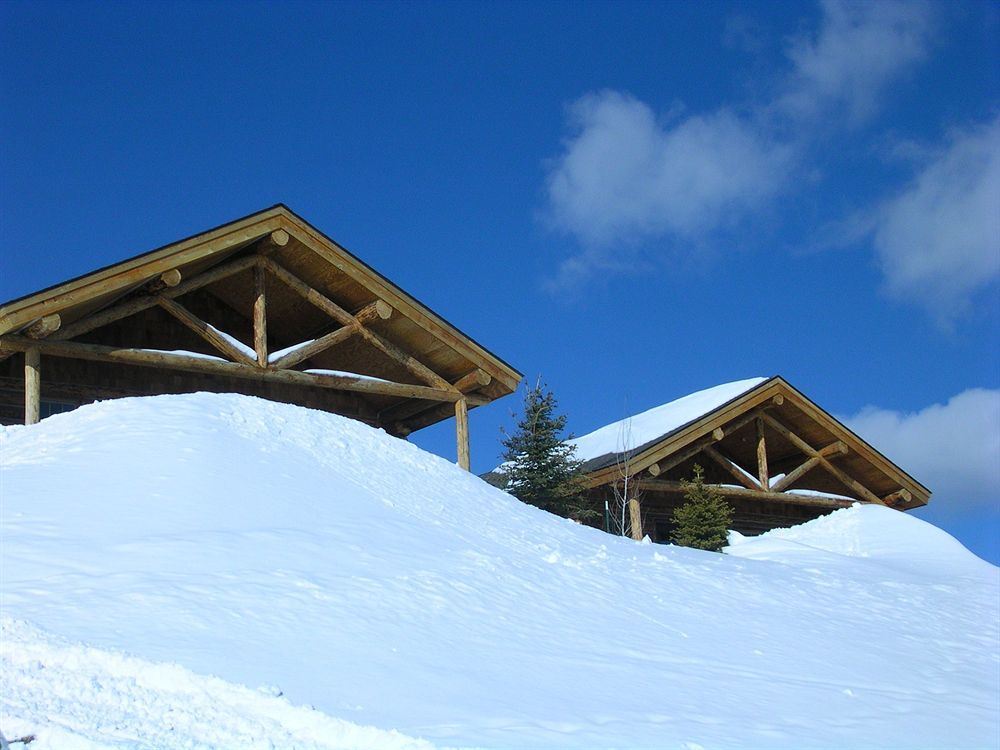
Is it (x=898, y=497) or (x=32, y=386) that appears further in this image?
(x=898, y=497)

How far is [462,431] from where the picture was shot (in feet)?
62.2

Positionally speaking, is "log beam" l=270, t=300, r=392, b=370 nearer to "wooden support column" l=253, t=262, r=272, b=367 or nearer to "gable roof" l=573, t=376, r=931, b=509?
"wooden support column" l=253, t=262, r=272, b=367

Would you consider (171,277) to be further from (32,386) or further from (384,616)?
(384,616)

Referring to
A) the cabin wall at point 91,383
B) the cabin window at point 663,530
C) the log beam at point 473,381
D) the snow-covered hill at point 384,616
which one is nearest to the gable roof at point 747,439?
the cabin window at point 663,530

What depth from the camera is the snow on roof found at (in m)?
21.0

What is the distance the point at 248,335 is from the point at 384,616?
1207 centimetres

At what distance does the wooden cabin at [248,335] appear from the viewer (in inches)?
603

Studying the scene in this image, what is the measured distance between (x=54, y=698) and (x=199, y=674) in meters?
0.75

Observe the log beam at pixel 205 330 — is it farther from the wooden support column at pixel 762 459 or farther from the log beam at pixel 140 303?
the wooden support column at pixel 762 459

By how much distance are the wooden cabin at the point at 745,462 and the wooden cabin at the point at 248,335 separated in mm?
3026

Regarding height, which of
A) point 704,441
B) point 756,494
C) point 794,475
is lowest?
point 756,494

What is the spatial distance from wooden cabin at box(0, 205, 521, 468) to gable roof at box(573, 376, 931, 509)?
2940 mm

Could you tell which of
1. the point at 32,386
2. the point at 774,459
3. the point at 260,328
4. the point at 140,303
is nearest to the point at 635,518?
the point at 774,459

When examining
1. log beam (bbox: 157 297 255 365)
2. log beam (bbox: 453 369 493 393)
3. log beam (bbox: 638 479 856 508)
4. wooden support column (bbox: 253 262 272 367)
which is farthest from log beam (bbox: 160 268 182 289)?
log beam (bbox: 638 479 856 508)
